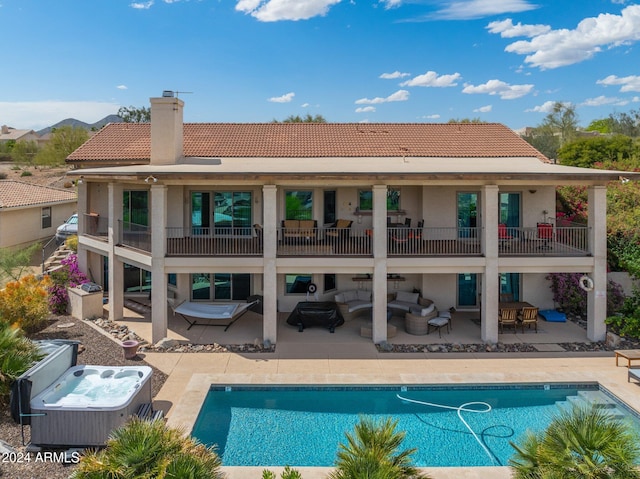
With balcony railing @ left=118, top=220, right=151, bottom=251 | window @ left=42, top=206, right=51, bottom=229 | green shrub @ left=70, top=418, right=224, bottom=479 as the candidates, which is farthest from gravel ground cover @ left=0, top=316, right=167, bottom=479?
window @ left=42, top=206, right=51, bottom=229

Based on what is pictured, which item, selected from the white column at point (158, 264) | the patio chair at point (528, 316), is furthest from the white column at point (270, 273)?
the patio chair at point (528, 316)

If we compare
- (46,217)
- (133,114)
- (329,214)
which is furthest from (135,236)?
(133,114)

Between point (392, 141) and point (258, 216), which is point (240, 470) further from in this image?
point (392, 141)

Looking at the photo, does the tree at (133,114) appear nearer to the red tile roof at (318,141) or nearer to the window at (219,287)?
the red tile roof at (318,141)

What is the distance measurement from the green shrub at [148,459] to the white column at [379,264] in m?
9.50

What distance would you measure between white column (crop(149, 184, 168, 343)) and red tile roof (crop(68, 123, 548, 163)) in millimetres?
6023

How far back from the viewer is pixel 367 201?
2039 centimetres

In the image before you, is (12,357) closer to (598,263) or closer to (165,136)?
(165,136)

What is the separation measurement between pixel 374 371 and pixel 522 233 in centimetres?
1021

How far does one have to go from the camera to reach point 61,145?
57562 mm

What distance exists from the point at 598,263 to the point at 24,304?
21.0m

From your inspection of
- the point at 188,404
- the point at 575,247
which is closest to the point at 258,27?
the point at 575,247

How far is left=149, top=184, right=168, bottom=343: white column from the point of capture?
1550cm

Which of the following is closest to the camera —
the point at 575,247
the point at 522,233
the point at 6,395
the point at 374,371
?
the point at 6,395
